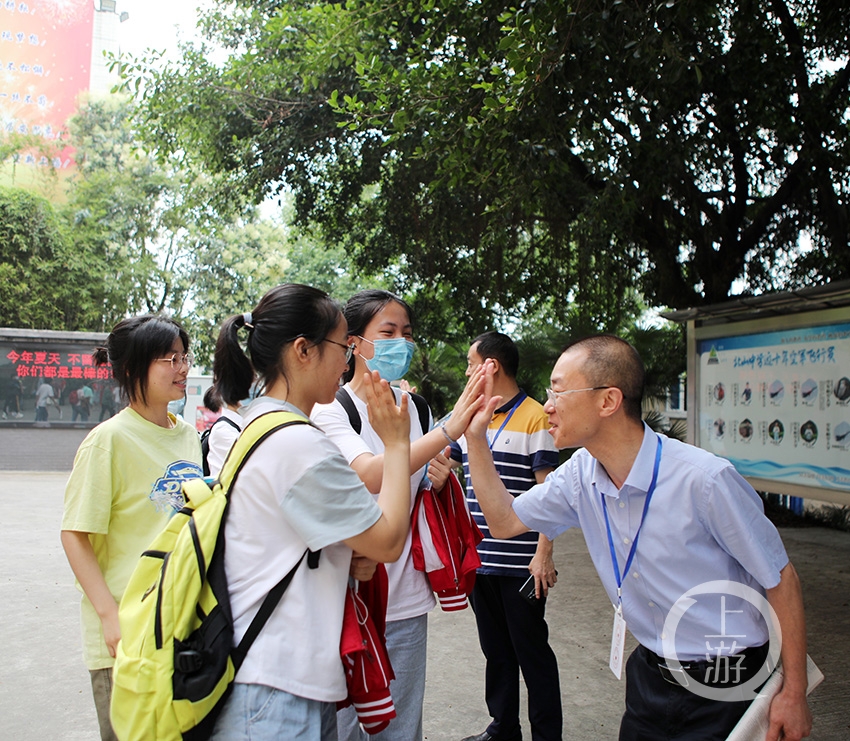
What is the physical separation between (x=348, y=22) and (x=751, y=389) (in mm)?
4782

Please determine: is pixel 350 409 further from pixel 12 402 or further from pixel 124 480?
pixel 12 402

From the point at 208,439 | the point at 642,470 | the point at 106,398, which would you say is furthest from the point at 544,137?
the point at 106,398

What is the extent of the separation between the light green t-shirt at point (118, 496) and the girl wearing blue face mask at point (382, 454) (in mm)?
502

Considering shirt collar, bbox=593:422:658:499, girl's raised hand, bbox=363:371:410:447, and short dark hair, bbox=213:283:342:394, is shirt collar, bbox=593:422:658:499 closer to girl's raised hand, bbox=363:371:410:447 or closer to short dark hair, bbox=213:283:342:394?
girl's raised hand, bbox=363:371:410:447

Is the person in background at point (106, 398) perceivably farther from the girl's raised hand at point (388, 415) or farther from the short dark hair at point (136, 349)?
the girl's raised hand at point (388, 415)

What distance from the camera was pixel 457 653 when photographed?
4664 mm

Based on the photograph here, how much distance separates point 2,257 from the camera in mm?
20828

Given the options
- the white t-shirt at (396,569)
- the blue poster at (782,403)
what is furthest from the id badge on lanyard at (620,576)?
Answer: the blue poster at (782,403)

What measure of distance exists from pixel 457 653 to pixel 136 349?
9.99 feet

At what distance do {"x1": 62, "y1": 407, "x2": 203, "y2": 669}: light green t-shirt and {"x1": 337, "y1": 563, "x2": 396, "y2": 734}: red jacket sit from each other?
81cm

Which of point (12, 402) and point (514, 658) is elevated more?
point (12, 402)

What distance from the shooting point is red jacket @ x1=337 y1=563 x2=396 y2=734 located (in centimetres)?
160

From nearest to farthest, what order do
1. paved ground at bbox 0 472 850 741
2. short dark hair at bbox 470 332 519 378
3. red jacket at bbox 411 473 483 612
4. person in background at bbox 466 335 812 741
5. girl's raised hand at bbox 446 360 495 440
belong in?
person in background at bbox 466 335 812 741
girl's raised hand at bbox 446 360 495 440
red jacket at bbox 411 473 483 612
short dark hair at bbox 470 332 519 378
paved ground at bbox 0 472 850 741

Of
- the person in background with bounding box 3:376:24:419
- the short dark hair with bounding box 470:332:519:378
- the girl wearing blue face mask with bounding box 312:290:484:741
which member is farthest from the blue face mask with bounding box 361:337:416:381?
the person in background with bounding box 3:376:24:419
